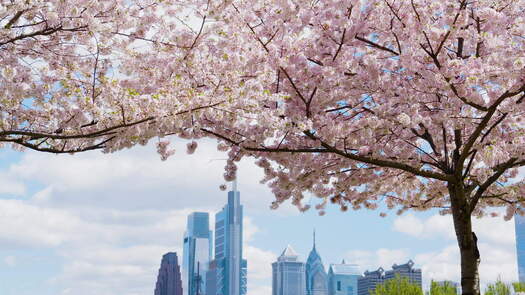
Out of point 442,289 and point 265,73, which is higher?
point 265,73

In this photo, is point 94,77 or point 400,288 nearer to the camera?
point 94,77

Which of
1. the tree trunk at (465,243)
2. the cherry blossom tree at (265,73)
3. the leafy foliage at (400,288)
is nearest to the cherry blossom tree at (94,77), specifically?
the cherry blossom tree at (265,73)

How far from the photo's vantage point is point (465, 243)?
12938 mm

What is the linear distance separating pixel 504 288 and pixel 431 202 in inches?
138

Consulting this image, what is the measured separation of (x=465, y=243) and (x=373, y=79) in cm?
425

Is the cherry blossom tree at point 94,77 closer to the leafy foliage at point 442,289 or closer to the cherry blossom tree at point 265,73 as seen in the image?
the cherry blossom tree at point 265,73

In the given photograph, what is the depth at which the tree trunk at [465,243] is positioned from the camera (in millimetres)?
12719

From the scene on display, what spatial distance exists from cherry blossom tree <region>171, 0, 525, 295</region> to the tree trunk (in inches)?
0.8

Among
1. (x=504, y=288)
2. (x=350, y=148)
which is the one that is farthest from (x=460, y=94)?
(x=504, y=288)

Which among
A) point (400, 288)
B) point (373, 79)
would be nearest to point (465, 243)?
point (373, 79)

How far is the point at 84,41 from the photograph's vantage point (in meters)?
11.0

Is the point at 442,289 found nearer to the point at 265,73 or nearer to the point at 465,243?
the point at 465,243

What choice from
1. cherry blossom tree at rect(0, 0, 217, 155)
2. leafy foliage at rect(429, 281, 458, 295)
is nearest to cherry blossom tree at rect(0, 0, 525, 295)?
cherry blossom tree at rect(0, 0, 217, 155)

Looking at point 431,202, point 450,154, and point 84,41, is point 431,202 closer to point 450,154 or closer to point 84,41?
point 450,154
